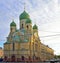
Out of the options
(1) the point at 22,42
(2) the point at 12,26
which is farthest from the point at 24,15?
(1) the point at 22,42

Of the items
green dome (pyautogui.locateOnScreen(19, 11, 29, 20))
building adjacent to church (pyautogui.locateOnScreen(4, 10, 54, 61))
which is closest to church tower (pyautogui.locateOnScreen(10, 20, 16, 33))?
building adjacent to church (pyautogui.locateOnScreen(4, 10, 54, 61))

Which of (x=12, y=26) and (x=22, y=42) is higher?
(x=12, y=26)

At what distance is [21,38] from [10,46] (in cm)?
391

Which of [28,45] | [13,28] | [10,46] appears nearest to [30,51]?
[28,45]

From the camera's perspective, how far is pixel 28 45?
6169 cm

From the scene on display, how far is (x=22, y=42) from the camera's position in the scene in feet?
204

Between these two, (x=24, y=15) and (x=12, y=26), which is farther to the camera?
(x=12, y=26)

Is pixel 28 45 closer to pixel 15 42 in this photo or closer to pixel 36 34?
pixel 15 42

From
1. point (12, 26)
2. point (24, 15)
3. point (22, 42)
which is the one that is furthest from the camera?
→ point (12, 26)

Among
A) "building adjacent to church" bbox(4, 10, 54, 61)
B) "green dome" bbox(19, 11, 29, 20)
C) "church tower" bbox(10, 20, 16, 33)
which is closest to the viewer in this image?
"building adjacent to church" bbox(4, 10, 54, 61)

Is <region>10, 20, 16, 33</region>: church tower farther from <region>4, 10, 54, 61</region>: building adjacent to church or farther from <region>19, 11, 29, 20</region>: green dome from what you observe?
<region>19, 11, 29, 20</region>: green dome

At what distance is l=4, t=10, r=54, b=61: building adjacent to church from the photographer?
2424 inches

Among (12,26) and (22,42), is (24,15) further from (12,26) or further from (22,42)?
(22,42)

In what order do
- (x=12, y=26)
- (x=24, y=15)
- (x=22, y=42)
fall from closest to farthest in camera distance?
1. (x=22, y=42)
2. (x=24, y=15)
3. (x=12, y=26)
